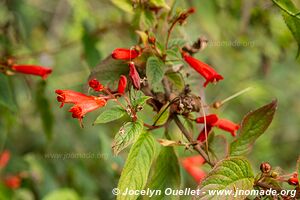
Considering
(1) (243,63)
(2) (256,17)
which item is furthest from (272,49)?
(1) (243,63)

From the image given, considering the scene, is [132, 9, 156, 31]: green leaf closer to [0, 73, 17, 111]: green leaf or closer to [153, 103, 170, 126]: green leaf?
[153, 103, 170, 126]: green leaf

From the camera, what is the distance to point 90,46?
7.13 feet

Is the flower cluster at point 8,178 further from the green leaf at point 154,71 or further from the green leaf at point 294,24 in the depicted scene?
the green leaf at point 294,24

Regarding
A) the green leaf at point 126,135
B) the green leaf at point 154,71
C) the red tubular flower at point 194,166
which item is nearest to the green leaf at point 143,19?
the green leaf at point 154,71

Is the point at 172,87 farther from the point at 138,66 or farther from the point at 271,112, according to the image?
the point at 271,112

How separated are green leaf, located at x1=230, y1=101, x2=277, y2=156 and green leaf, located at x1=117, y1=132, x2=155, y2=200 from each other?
269 millimetres

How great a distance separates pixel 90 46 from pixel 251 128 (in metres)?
0.99

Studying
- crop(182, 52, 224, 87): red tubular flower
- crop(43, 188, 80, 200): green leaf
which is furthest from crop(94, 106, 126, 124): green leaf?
crop(43, 188, 80, 200): green leaf

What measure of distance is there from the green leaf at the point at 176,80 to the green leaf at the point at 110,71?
0.41 feet

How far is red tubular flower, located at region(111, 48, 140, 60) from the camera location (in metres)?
1.32

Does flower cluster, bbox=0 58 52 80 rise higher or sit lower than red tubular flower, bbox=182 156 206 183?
higher

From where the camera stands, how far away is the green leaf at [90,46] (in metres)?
2.06

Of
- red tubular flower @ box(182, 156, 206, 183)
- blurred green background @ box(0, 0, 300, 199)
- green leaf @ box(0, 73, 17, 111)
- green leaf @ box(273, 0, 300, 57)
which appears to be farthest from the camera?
blurred green background @ box(0, 0, 300, 199)

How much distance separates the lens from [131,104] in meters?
1.19
